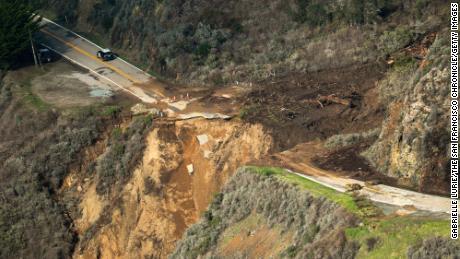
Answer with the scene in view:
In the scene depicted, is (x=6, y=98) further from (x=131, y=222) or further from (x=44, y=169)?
(x=131, y=222)

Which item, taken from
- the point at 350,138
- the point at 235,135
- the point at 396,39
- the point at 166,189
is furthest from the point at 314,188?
the point at 396,39

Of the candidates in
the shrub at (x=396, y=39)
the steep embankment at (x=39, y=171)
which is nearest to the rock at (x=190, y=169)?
the steep embankment at (x=39, y=171)

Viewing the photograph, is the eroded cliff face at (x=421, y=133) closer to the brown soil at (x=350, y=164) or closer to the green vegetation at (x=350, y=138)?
the brown soil at (x=350, y=164)

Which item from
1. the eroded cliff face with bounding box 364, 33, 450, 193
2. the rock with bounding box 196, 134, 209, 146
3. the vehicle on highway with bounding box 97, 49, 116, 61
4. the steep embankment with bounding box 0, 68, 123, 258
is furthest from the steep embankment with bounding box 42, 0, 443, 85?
the eroded cliff face with bounding box 364, 33, 450, 193

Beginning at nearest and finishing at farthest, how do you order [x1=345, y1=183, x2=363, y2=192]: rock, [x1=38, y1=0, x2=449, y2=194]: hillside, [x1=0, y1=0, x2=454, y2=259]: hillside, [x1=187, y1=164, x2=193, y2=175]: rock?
[x1=0, y1=0, x2=454, y2=259]: hillside → [x1=345, y1=183, x2=363, y2=192]: rock → [x1=38, y1=0, x2=449, y2=194]: hillside → [x1=187, y1=164, x2=193, y2=175]: rock

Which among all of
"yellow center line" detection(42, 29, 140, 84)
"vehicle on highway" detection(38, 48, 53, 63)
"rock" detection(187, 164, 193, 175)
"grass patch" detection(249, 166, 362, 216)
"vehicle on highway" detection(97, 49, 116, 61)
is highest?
"grass patch" detection(249, 166, 362, 216)

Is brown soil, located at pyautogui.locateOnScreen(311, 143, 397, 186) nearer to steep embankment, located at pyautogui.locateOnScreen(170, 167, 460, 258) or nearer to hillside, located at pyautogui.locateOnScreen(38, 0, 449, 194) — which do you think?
Result: hillside, located at pyautogui.locateOnScreen(38, 0, 449, 194)

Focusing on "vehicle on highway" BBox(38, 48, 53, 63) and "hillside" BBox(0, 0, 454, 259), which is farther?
"vehicle on highway" BBox(38, 48, 53, 63)
